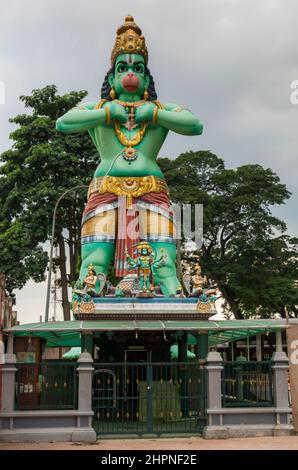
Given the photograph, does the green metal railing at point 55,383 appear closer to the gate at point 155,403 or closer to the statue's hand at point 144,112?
the gate at point 155,403

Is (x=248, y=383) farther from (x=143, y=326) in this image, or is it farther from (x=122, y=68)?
(x=122, y=68)

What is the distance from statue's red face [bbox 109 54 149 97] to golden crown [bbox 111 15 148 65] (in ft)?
0.56

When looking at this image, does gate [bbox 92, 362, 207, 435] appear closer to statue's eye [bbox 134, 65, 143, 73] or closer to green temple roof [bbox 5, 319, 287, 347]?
green temple roof [bbox 5, 319, 287, 347]

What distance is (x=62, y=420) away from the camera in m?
14.4

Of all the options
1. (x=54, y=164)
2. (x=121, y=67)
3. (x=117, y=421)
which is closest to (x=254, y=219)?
(x=54, y=164)

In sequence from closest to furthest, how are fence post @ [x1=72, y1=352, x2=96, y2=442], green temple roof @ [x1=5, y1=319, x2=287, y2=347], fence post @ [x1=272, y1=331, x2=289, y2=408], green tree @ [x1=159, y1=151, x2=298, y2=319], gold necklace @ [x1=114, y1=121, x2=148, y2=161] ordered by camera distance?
fence post @ [x1=72, y1=352, x2=96, y2=442], fence post @ [x1=272, y1=331, x2=289, y2=408], green temple roof @ [x1=5, y1=319, x2=287, y2=347], gold necklace @ [x1=114, y1=121, x2=148, y2=161], green tree @ [x1=159, y1=151, x2=298, y2=319]

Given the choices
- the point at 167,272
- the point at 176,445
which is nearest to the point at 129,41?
the point at 167,272

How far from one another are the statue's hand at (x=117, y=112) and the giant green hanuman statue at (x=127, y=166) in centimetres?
3

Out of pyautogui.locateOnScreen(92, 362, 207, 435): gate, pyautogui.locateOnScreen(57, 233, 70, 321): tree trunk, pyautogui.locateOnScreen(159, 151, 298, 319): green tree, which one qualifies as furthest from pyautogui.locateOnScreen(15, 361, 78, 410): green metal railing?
pyautogui.locateOnScreen(159, 151, 298, 319): green tree

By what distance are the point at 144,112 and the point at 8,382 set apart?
28.7 feet

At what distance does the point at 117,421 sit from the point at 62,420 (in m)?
A: 1.33

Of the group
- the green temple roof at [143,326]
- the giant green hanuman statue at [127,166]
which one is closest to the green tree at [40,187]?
the giant green hanuman statue at [127,166]

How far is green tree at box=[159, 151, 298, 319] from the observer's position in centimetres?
3362

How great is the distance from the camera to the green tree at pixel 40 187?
2900 cm
